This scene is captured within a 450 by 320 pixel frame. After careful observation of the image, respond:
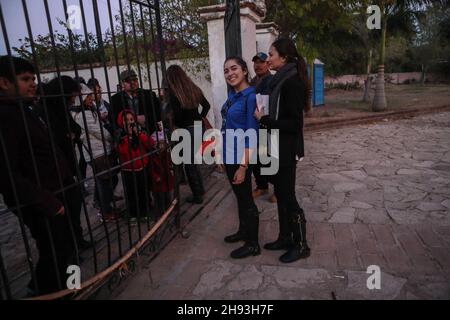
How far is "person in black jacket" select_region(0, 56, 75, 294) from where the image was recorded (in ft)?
6.26

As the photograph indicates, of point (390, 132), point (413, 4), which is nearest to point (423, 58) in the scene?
point (413, 4)

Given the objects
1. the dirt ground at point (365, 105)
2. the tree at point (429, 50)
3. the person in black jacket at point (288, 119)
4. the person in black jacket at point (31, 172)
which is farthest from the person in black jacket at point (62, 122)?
the tree at point (429, 50)

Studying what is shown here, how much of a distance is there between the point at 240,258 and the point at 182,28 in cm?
665

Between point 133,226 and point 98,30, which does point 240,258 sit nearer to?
point 133,226

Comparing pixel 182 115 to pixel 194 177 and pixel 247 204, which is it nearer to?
pixel 194 177

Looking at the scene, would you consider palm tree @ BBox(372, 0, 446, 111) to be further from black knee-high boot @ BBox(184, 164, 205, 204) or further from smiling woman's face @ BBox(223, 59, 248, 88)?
smiling woman's face @ BBox(223, 59, 248, 88)

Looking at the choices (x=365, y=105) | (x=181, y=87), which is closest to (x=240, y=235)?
(x=181, y=87)

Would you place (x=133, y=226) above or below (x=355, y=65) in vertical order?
below

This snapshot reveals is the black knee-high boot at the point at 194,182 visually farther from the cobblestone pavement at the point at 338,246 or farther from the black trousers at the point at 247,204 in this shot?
the black trousers at the point at 247,204

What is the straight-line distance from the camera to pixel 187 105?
4148 mm

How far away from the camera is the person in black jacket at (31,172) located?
1.91 m
